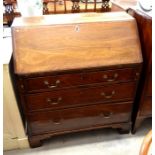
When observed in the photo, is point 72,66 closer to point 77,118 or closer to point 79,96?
point 79,96

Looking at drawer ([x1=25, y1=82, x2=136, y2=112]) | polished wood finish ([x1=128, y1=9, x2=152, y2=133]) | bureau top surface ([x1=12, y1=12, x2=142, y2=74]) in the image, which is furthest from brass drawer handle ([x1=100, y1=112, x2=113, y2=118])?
bureau top surface ([x1=12, y1=12, x2=142, y2=74])

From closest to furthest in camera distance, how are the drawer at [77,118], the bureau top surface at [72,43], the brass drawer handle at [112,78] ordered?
1. the bureau top surface at [72,43]
2. the brass drawer handle at [112,78]
3. the drawer at [77,118]

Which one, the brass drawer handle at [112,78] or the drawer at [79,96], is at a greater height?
the brass drawer handle at [112,78]

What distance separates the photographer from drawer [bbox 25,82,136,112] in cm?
135

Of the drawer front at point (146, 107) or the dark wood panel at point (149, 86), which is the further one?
the drawer front at point (146, 107)

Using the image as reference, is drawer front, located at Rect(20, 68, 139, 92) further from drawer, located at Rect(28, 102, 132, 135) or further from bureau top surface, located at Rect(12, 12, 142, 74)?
drawer, located at Rect(28, 102, 132, 135)

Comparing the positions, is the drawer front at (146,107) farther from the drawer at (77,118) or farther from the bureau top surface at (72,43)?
the bureau top surface at (72,43)

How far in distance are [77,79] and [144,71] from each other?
503 millimetres

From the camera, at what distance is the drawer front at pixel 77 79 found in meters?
1.26

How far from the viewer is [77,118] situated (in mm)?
1518

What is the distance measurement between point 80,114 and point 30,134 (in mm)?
414

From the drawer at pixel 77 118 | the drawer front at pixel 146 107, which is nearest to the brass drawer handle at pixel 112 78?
the drawer at pixel 77 118

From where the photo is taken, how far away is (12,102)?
1356 millimetres

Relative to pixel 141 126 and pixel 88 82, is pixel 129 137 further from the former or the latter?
pixel 88 82
